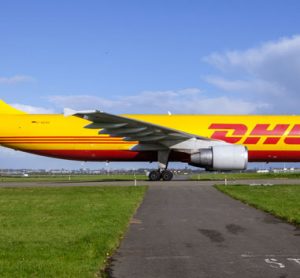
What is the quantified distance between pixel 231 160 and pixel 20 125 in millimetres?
13126

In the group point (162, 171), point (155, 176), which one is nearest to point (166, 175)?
point (162, 171)

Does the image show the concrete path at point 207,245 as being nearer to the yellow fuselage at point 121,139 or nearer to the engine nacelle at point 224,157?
the engine nacelle at point 224,157

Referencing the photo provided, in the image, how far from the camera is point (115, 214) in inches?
504

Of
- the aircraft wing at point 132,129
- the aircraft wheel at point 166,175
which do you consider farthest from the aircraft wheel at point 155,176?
the aircraft wing at point 132,129

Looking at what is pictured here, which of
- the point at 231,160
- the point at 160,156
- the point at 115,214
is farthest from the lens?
the point at 160,156

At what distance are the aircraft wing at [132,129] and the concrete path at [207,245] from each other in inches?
489

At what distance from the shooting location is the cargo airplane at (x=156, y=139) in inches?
1142

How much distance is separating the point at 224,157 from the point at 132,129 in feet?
17.7

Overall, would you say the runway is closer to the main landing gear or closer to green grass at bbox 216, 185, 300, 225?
green grass at bbox 216, 185, 300, 225

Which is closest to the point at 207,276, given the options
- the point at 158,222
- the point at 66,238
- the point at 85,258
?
the point at 85,258

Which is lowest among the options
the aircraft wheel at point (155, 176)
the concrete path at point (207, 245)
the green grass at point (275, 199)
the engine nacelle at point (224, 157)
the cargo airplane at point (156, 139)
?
the concrete path at point (207, 245)

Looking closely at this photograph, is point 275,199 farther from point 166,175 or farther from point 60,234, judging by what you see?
point 166,175

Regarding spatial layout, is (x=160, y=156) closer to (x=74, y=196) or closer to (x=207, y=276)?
(x=74, y=196)

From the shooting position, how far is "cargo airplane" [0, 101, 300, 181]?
29.0m
